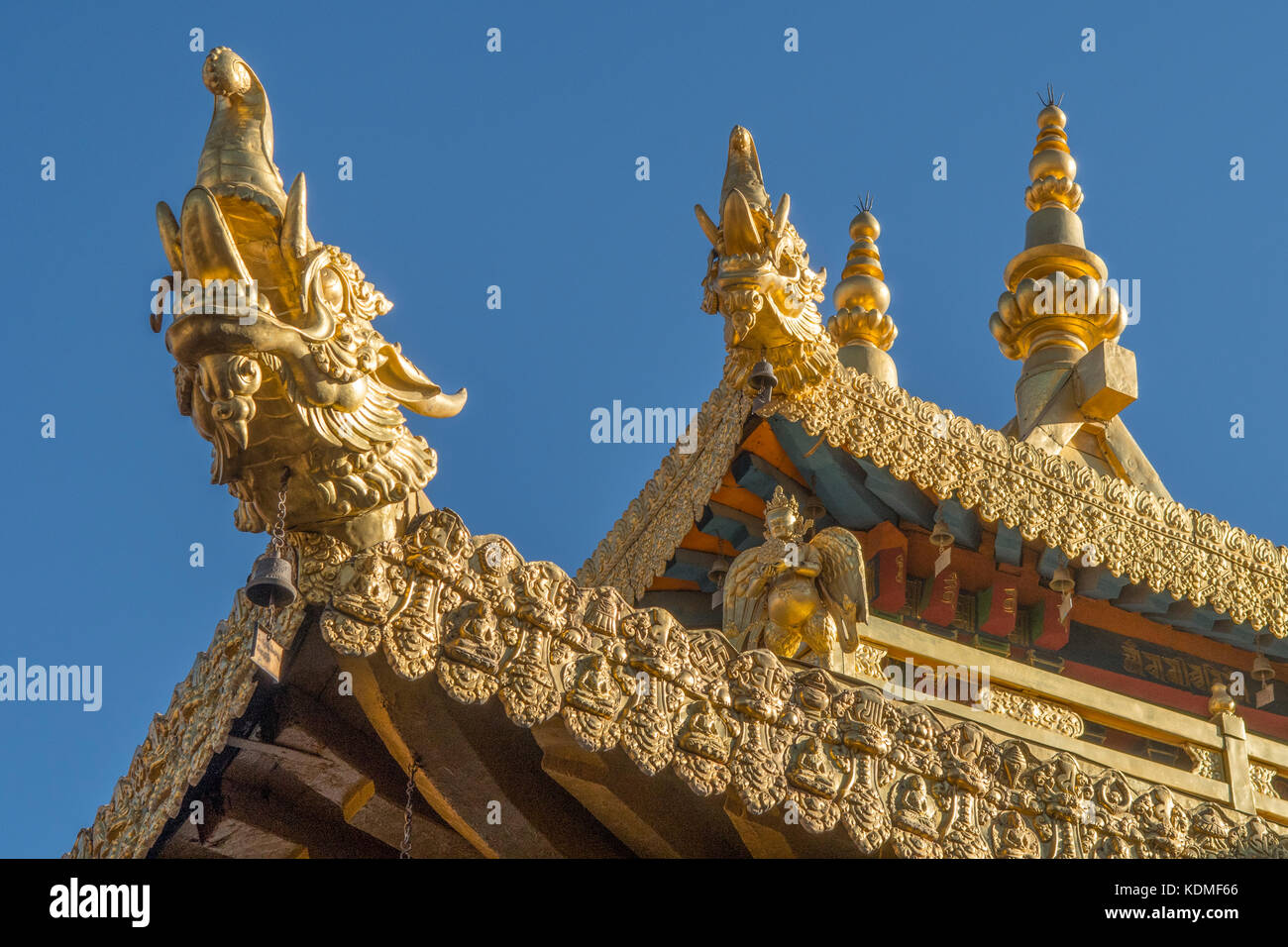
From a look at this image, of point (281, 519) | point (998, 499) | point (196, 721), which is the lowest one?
point (196, 721)

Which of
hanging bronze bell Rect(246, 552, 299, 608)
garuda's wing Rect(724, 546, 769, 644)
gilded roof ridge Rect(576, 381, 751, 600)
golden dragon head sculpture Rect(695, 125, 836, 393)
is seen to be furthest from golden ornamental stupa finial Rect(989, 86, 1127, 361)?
hanging bronze bell Rect(246, 552, 299, 608)

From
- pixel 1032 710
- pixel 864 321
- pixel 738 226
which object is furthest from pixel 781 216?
pixel 864 321

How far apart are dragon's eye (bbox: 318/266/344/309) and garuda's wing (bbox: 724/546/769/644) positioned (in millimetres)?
2859

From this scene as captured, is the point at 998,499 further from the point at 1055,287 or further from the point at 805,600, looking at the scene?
the point at 1055,287

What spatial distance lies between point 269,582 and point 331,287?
3.36 ft

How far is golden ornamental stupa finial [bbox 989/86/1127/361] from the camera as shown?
13648 millimetres

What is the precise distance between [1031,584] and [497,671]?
18.9 ft

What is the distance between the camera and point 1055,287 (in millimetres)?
13688

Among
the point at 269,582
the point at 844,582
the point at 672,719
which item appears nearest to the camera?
the point at 269,582

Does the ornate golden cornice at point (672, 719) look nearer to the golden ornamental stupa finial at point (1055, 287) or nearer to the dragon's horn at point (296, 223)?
the dragon's horn at point (296, 223)

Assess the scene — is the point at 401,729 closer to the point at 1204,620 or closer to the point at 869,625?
the point at 869,625

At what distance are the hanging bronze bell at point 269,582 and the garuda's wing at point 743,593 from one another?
3043mm

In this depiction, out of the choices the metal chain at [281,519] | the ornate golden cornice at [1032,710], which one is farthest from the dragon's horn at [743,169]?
the metal chain at [281,519]

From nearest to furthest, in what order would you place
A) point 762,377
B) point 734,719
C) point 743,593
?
point 734,719 < point 743,593 < point 762,377
